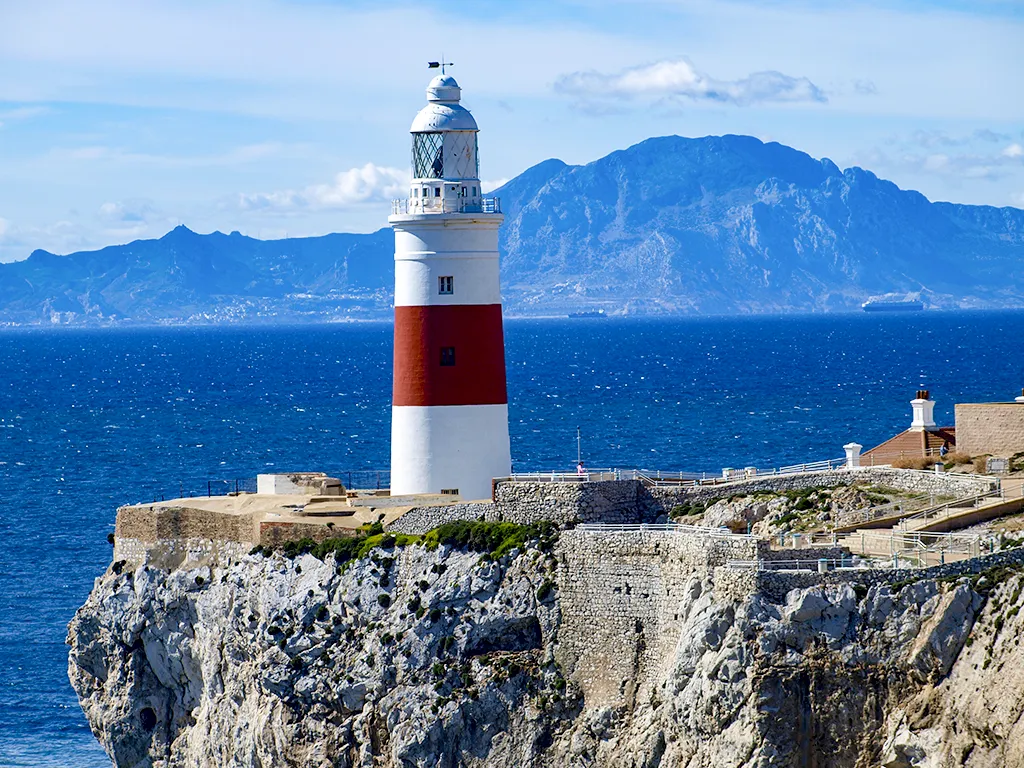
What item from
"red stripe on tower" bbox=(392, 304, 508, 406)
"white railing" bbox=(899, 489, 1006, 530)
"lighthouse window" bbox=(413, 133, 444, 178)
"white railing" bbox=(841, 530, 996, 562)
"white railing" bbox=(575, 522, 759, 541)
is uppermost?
"lighthouse window" bbox=(413, 133, 444, 178)

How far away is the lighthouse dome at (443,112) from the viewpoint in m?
47.8

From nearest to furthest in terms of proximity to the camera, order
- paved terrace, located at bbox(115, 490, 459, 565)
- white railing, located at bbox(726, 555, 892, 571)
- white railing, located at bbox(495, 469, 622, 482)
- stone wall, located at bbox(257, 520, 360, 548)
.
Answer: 1. white railing, located at bbox(726, 555, 892, 571)
2. white railing, located at bbox(495, 469, 622, 482)
3. stone wall, located at bbox(257, 520, 360, 548)
4. paved terrace, located at bbox(115, 490, 459, 565)

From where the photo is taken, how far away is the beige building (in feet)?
154

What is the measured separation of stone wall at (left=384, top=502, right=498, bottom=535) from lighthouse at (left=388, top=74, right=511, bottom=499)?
2.77 meters

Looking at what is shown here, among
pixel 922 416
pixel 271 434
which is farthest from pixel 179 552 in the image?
pixel 271 434

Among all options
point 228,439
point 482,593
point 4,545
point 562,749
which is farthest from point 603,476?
point 228,439

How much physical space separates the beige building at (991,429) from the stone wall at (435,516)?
38.7 feet

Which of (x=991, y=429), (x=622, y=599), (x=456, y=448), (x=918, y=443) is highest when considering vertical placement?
(x=991, y=429)

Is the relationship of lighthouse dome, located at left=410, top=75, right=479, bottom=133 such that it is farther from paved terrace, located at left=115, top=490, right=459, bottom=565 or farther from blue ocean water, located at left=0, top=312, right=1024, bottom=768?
blue ocean water, located at left=0, top=312, right=1024, bottom=768

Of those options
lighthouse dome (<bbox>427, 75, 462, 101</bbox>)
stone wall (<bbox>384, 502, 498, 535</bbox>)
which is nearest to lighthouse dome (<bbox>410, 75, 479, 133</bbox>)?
lighthouse dome (<bbox>427, 75, 462, 101</bbox>)

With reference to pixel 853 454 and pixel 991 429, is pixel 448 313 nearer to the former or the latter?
pixel 853 454

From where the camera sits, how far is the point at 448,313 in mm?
47781

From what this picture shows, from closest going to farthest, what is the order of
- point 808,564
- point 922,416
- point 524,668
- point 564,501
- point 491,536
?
point 808,564
point 524,668
point 564,501
point 491,536
point 922,416

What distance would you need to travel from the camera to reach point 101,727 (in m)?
49.4
